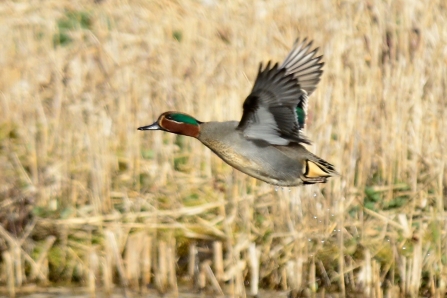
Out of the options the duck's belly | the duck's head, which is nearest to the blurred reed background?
the duck's belly

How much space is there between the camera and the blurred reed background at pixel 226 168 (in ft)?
16.1

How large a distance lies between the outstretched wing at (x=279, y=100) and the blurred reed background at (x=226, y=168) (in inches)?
46.2

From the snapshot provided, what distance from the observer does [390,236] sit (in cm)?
504

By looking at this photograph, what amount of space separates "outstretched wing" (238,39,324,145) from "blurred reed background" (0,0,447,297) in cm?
117

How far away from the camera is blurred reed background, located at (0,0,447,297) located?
4.90 meters

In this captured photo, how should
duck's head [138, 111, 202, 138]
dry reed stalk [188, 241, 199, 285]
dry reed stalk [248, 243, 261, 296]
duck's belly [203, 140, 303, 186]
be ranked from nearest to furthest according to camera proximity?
duck's belly [203, 140, 303, 186] < duck's head [138, 111, 202, 138] < dry reed stalk [248, 243, 261, 296] < dry reed stalk [188, 241, 199, 285]

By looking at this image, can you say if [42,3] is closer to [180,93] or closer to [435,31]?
[180,93]

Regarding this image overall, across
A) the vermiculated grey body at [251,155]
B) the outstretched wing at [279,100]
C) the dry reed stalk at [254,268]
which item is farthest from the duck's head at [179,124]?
the dry reed stalk at [254,268]

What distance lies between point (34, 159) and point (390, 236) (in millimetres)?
2122

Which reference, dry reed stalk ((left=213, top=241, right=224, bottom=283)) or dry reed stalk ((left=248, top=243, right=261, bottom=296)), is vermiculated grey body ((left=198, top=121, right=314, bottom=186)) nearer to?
dry reed stalk ((left=248, top=243, right=261, bottom=296))

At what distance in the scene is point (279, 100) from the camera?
3592 mm

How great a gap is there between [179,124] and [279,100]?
512 mm

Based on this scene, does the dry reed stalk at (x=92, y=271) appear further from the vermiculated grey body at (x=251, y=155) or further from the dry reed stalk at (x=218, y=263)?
the vermiculated grey body at (x=251, y=155)

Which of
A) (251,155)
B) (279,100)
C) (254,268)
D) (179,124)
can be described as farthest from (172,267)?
(279,100)
